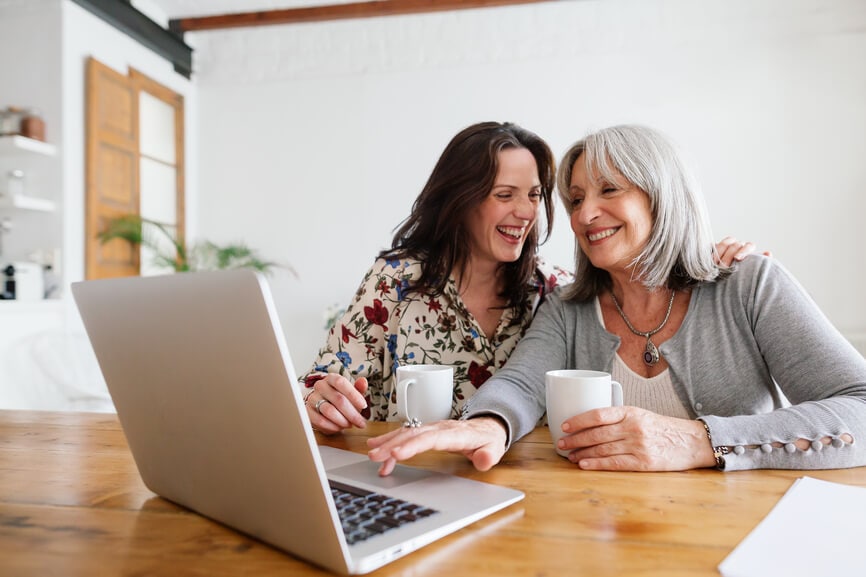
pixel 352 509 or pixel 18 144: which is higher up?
pixel 18 144

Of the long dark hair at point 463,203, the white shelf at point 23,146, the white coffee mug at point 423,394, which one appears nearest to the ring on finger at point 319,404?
the white coffee mug at point 423,394

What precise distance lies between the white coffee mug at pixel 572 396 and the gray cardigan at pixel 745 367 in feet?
0.26

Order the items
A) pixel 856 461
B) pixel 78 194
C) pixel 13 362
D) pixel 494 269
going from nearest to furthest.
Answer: pixel 856 461 → pixel 494 269 → pixel 13 362 → pixel 78 194

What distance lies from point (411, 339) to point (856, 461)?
108 cm

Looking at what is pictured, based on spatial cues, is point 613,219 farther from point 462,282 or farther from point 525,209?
point 462,282

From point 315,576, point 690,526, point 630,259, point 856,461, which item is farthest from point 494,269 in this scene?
point 315,576

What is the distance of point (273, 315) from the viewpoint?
1.64ft

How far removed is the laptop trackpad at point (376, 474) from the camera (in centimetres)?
80

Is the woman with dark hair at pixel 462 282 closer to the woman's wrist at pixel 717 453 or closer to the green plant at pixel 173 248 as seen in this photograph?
the woman's wrist at pixel 717 453

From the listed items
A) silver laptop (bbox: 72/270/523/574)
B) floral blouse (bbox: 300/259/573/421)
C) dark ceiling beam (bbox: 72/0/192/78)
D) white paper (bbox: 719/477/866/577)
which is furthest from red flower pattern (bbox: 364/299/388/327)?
dark ceiling beam (bbox: 72/0/192/78)

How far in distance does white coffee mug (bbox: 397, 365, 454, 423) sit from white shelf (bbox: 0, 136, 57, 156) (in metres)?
3.16

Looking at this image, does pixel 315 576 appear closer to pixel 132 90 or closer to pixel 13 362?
pixel 13 362

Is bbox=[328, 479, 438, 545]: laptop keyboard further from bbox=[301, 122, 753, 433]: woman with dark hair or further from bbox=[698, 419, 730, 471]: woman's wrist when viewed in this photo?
bbox=[301, 122, 753, 433]: woman with dark hair

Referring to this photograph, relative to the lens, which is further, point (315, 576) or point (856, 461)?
point (856, 461)
